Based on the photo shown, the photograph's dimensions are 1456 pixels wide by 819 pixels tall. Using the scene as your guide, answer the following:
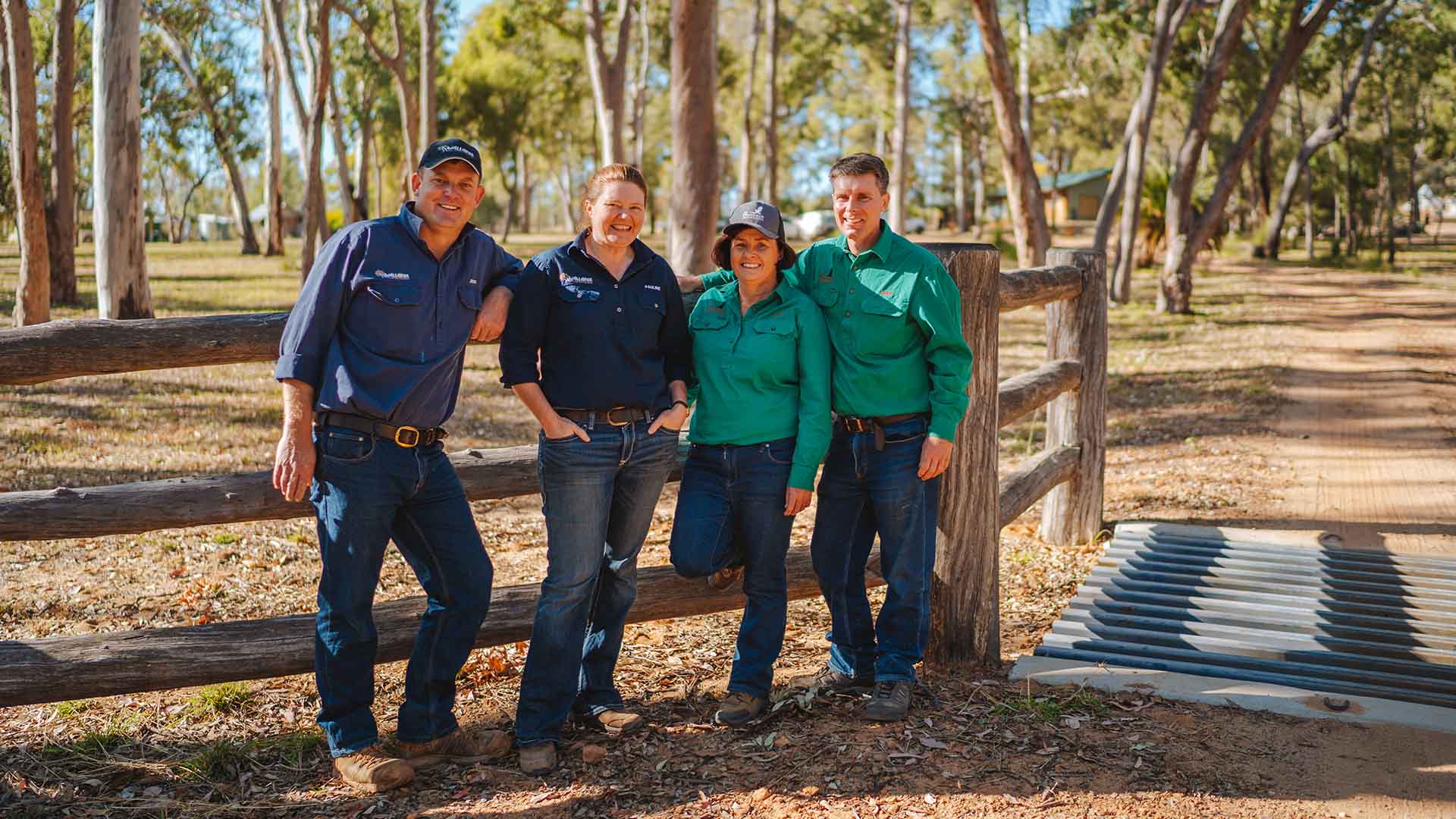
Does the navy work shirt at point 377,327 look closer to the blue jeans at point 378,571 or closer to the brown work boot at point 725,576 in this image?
the blue jeans at point 378,571

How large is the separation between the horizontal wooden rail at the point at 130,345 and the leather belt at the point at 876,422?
78.6 inches

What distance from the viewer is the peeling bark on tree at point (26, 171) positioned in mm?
12570

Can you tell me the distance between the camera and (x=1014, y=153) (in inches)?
677

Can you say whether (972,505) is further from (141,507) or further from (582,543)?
(141,507)

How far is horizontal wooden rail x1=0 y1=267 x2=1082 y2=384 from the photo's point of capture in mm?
3850

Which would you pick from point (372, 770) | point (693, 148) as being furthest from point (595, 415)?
point (693, 148)

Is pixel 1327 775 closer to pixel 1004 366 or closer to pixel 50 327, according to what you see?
pixel 50 327

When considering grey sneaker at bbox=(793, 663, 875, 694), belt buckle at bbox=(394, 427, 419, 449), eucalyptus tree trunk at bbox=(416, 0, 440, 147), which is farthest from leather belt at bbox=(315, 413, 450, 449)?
eucalyptus tree trunk at bbox=(416, 0, 440, 147)

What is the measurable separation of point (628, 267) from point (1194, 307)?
18.6 meters

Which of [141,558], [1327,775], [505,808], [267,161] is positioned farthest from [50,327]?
[267,161]

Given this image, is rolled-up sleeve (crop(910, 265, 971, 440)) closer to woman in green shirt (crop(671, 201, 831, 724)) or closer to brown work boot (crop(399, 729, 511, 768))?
woman in green shirt (crop(671, 201, 831, 724))

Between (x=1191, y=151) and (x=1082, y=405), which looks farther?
(x=1191, y=151)

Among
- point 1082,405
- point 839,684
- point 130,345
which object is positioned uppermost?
point 130,345

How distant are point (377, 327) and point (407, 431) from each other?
12.8 inches
